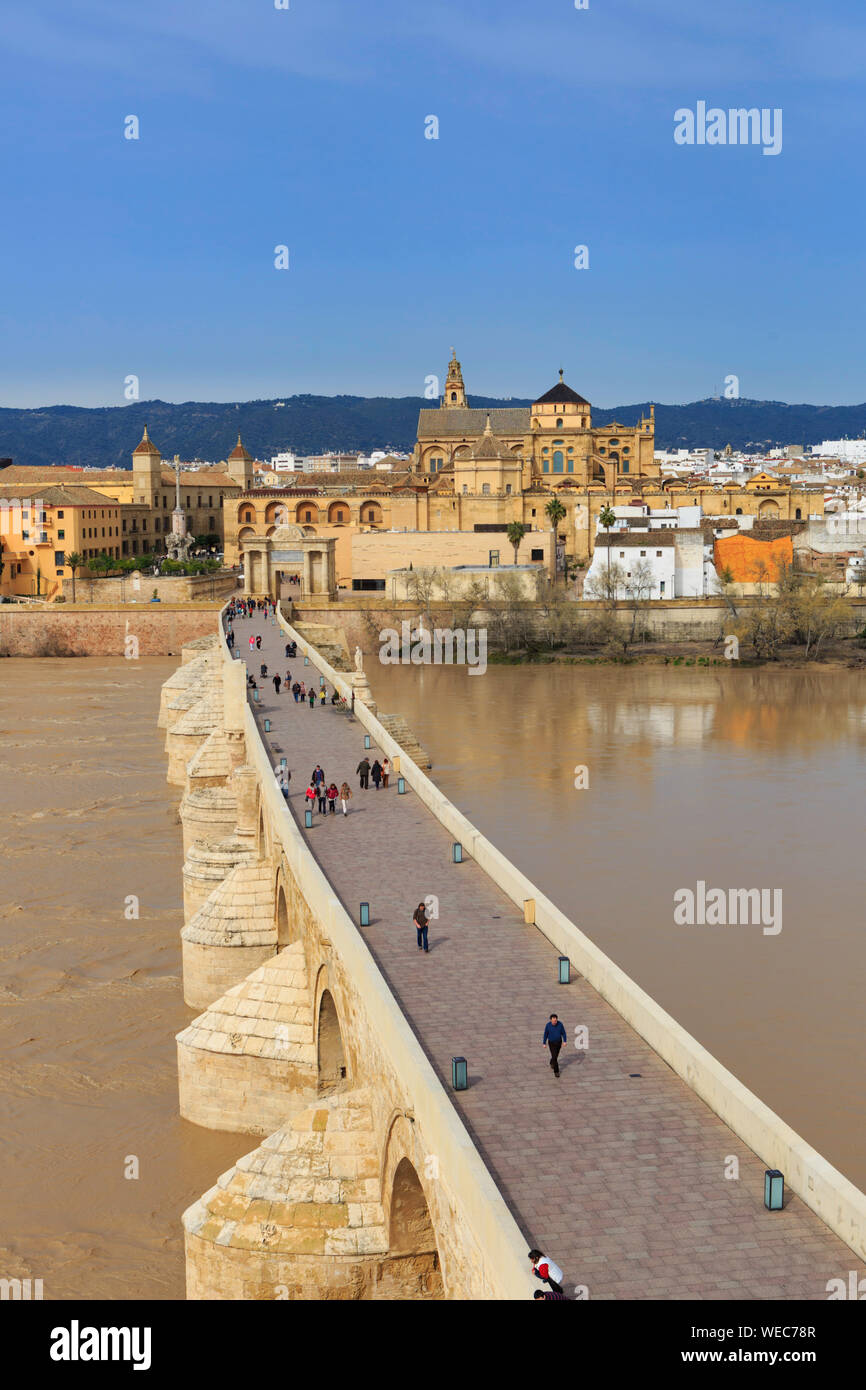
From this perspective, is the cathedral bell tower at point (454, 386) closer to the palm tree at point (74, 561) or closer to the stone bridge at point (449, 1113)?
the palm tree at point (74, 561)

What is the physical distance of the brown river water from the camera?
47.7 ft

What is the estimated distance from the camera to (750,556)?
2928 inches

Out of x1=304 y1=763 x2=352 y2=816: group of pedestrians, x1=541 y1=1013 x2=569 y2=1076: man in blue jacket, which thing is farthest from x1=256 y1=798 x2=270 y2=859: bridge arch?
x1=541 y1=1013 x2=569 y2=1076: man in blue jacket

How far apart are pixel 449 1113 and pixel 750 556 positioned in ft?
223

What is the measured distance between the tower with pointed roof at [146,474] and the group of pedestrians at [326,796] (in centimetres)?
7703

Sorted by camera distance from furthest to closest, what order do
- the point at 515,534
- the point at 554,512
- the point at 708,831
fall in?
the point at 554,512, the point at 515,534, the point at 708,831

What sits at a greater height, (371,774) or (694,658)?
(371,774)

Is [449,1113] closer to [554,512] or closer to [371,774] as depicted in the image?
[371,774]

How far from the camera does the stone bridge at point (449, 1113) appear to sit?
8.55 meters

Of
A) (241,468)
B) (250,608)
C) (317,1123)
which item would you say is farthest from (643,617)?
(317,1123)

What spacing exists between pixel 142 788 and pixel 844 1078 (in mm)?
22783

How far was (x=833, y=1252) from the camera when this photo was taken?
840 centimetres

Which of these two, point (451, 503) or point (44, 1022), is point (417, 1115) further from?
point (451, 503)
